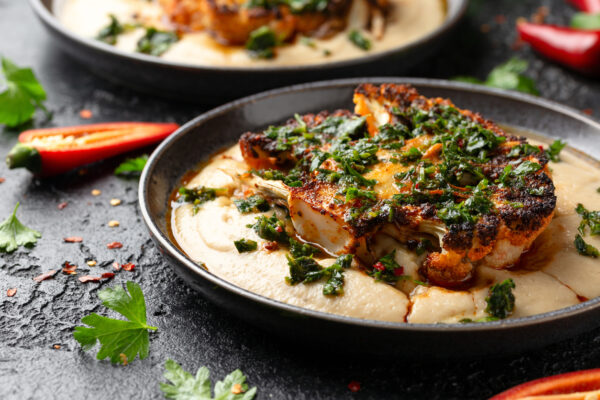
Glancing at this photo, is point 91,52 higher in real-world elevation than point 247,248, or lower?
lower

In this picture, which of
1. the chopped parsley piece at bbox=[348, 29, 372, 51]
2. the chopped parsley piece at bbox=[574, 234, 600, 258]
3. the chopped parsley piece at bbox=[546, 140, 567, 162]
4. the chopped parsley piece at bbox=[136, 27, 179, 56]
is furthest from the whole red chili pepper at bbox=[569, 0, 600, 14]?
the chopped parsley piece at bbox=[574, 234, 600, 258]

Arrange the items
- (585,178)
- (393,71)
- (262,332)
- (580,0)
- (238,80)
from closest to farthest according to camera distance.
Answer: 1. (262,332)
2. (585,178)
3. (238,80)
4. (393,71)
5. (580,0)

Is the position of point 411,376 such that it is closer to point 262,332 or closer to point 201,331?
point 262,332

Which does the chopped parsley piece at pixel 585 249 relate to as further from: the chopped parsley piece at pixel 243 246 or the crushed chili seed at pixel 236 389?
the crushed chili seed at pixel 236 389

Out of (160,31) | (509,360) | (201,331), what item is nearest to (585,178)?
(509,360)

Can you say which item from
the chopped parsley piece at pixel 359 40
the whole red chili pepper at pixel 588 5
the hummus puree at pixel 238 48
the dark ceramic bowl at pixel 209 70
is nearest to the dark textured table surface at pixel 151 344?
the dark ceramic bowl at pixel 209 70

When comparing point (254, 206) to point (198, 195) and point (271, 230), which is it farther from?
point (198, 195)

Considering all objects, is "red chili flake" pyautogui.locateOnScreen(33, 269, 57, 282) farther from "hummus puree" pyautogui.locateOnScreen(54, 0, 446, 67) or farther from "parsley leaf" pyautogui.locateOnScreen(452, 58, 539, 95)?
"parsley leaf" pyautogui.locateOnScreen(452, 58, 539, 95)
